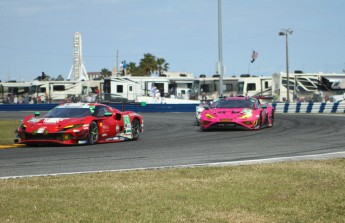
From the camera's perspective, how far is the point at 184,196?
6617 mm

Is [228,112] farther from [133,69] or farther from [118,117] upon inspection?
[133,69]

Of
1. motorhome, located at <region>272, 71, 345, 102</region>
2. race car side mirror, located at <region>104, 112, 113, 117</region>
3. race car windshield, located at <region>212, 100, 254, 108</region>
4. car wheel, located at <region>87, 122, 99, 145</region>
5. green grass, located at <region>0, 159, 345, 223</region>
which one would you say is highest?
motorhome, located at <region>272, 71, 345, 102</region>

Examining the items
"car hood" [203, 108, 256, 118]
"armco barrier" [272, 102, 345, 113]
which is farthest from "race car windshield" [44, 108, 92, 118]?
"armco barrier" [272, 102, 345, 113]

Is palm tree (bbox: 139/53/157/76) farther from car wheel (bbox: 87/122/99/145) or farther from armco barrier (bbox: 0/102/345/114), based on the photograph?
car wheel (bbox: 87/122/99/145)

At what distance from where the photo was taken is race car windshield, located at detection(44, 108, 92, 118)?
15375 mm

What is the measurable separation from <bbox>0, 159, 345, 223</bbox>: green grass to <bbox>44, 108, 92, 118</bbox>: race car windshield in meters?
6.95

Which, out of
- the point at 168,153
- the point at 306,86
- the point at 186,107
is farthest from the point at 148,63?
the point at 168,153

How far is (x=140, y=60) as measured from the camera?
9644 centimetres

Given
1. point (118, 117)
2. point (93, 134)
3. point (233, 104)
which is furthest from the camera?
point (233, 104)

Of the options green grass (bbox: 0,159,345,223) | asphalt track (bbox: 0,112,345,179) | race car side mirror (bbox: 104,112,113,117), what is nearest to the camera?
green grass (bbox: 0,159,345,223)

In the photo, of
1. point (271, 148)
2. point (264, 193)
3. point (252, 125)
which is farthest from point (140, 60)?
point (264, 193)

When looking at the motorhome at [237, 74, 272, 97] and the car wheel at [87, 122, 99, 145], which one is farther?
the motorhome at [237, 74, 272, 97]

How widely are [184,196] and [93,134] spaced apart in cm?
887

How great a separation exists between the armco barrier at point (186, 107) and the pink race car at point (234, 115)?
1039 cm
